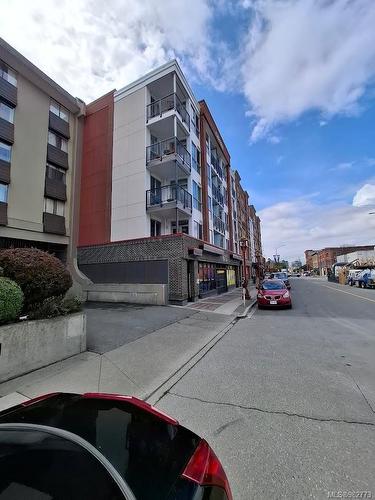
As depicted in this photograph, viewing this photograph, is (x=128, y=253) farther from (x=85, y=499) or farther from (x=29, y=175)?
(x=85, y=499)

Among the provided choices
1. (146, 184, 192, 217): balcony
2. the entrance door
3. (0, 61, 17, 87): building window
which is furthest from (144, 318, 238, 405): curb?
(0, 61, 17, 87): building window

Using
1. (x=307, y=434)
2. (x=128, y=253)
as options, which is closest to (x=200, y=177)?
(x=128, y=253)

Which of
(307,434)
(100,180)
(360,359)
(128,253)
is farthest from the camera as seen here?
(100,180)

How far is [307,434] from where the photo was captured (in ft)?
10.5

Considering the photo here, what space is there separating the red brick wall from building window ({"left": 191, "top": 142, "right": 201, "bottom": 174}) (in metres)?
6.74

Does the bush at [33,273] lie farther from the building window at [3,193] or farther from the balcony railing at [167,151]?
the building window at [3,193]

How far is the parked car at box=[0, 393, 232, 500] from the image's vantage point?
4.50 ft

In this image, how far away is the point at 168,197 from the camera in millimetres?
19688

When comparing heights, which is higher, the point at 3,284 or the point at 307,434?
the point at 3,284

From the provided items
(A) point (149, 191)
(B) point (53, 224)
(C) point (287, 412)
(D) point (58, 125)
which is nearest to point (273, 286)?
(A) point (149, 191)

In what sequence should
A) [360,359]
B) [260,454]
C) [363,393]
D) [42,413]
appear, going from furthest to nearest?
[360,359]
[363,393]
[260,454]
[42,413]

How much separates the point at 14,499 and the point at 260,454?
252 cm

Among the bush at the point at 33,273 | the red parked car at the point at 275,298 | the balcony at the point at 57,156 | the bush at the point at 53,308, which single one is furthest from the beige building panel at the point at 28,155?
the red parked car at the point at 275,298

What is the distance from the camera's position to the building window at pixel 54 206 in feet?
65.8
